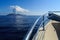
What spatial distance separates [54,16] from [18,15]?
9.41 ft

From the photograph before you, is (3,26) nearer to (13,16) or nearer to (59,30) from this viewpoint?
(13,16)

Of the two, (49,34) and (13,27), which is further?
(49,34)

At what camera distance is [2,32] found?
213 centimetres

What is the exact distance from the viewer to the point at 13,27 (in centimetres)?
234

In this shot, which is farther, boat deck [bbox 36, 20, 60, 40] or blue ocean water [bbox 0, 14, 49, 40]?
boat deck [bbox 36, 20, 60, 40]

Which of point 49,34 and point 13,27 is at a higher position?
point 13,27

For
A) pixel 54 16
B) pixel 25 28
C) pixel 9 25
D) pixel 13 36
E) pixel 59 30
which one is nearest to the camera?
pixel 13 36

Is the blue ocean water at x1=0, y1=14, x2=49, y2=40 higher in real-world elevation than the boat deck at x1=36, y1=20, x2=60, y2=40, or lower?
higher

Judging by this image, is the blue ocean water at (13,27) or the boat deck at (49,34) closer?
the blue ocean water at (13,27)

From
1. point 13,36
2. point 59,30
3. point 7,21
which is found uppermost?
point 7,21

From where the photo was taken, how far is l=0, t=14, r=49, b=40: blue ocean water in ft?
6.92

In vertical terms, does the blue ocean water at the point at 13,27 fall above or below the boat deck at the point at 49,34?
above

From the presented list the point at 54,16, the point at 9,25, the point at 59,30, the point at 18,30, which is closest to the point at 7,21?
the point at 9,25

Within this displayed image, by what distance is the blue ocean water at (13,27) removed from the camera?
211cm
